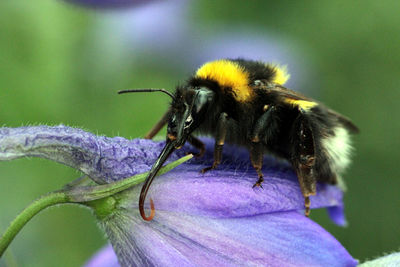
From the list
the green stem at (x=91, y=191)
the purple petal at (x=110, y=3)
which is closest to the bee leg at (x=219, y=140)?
the green stem at (x=91, y=191)

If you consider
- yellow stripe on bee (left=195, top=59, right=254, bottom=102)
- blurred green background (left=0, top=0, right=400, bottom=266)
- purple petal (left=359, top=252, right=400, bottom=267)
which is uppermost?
yellow stripe on bee (left=195, top=59, right=254, bottom=102)

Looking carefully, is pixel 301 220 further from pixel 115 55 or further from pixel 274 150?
pixel 115 55

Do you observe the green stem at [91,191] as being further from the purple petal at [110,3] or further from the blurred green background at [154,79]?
the purple petal at [110,3]

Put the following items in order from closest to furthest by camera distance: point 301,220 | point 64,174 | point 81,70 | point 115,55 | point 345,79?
1. point 301,220
2. point 64,174
3. point 81,70
4. point 115,55
5. point 345,79

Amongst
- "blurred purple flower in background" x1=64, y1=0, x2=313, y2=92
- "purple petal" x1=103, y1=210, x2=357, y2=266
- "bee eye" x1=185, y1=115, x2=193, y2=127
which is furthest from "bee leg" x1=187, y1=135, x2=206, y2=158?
"blurred purple flower in background" x1=64, y1=0, x2=313, y2=92

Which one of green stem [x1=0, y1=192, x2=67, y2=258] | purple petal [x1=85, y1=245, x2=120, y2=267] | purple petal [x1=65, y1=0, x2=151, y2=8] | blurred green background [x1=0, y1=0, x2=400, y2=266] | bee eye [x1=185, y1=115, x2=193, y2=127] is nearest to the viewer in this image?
green stem [x1=0, y1=192, x2=67, y2=258]

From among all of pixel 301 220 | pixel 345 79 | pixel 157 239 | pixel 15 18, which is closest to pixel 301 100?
pixel 301 220

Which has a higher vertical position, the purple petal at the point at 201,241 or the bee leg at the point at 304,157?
the bee leg at the point at 304,157

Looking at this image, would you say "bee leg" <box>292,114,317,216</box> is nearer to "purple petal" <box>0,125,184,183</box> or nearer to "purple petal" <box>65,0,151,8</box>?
"purple petal" <box>0,125,184,183</box>
